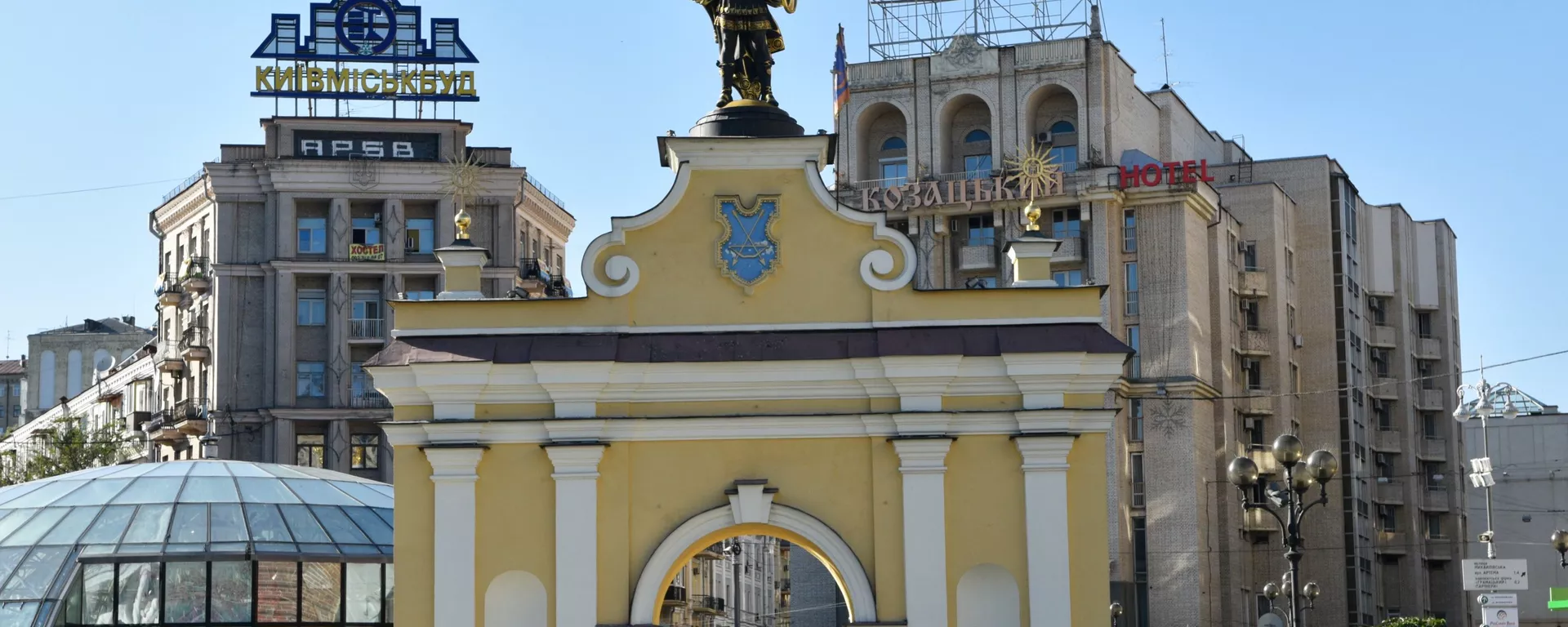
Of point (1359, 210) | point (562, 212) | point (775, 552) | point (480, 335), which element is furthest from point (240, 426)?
point (480, 335)

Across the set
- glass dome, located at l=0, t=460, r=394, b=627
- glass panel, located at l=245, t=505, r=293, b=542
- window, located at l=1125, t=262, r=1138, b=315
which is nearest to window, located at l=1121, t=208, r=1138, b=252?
window, located at l=1125, t=262, r=1138, b=315

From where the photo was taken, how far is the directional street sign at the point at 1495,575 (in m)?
27.9

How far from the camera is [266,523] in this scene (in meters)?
34.1

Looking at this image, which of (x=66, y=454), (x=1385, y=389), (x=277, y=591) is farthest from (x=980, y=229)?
(x=277, y=591)

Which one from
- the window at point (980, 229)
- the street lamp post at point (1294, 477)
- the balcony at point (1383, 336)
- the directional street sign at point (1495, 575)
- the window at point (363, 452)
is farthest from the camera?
the balcony at point (1383, 336)

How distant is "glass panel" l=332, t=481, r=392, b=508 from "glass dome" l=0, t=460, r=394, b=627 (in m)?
0.31

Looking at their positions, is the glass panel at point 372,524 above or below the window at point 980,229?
below

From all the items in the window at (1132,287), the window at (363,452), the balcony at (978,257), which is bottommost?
the window at (363,452)

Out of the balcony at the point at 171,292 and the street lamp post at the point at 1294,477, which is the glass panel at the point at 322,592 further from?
the balcony at the point at 171,292

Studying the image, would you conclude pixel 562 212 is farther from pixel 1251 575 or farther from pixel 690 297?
pixel 690 297

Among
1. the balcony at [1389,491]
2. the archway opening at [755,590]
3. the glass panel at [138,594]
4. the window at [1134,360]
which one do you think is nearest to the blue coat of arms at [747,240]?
the glass panel at [138,594]

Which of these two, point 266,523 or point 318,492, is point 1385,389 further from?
point 266,523

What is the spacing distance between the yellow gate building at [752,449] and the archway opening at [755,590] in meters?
41.8

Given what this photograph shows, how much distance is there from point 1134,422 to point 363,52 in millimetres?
30600
